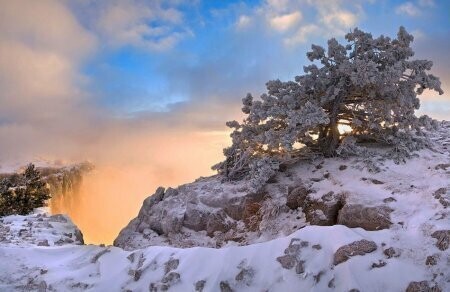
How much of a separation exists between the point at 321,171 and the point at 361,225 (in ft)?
8.88

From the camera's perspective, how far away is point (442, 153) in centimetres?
991

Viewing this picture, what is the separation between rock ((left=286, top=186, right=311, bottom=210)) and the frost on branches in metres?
0.86

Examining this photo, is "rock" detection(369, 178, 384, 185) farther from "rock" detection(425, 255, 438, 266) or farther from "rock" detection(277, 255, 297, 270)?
→ "rock" detection(277, 255, 297, 270)

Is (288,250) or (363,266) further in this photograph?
(288,250)

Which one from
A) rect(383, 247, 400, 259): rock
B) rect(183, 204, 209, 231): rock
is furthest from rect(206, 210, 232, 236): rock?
rect(383, 247, 400, 259): rock

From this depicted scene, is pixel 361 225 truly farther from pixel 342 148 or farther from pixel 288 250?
pixel 342 148

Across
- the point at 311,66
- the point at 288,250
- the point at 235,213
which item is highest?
the point at 311,66

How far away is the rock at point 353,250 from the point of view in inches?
259

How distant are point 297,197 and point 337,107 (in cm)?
306

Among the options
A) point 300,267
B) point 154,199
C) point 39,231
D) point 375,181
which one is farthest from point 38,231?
point 375,181

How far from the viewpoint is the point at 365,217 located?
25.5 feet

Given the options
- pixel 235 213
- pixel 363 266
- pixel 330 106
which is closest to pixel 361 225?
pixel 363 266

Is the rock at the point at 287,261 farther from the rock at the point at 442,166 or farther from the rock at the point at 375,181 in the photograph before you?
the rock at the point at 442,166

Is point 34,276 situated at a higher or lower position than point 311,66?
lower
